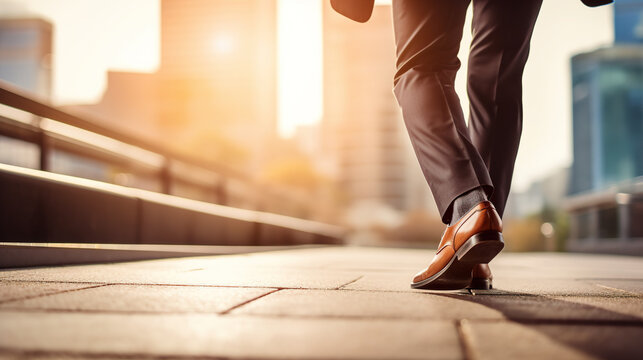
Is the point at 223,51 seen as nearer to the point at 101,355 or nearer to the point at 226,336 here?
the point at 226,336

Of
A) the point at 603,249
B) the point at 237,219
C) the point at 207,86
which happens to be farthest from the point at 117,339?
the point at 207,86

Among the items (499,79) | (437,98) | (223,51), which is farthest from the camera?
(223,51)

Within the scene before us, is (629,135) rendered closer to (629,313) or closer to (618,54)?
(618,54)

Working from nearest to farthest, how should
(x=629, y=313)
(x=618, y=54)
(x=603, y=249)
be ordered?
(x=629, y=313), (x=603, y=249), (x=618, y=54)

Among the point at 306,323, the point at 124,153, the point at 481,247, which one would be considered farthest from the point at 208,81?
the point at 306,323

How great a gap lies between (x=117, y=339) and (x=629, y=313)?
3.57 ft

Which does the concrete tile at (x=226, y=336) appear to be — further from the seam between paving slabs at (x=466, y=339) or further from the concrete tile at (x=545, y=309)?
the concrete tile at (x=545, y=309)

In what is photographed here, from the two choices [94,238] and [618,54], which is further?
[618,54]

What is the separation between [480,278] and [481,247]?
304 mm

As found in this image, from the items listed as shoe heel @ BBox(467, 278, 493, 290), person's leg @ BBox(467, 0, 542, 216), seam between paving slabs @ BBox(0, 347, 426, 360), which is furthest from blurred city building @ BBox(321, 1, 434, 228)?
seam between paving slabs @ BBox(0, 347, 426, 360)

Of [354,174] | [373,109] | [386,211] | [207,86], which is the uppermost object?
[207,86]

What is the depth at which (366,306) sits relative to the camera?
56.4 inches

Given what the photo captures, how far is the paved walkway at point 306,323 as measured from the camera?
0.92m

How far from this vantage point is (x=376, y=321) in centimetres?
120
